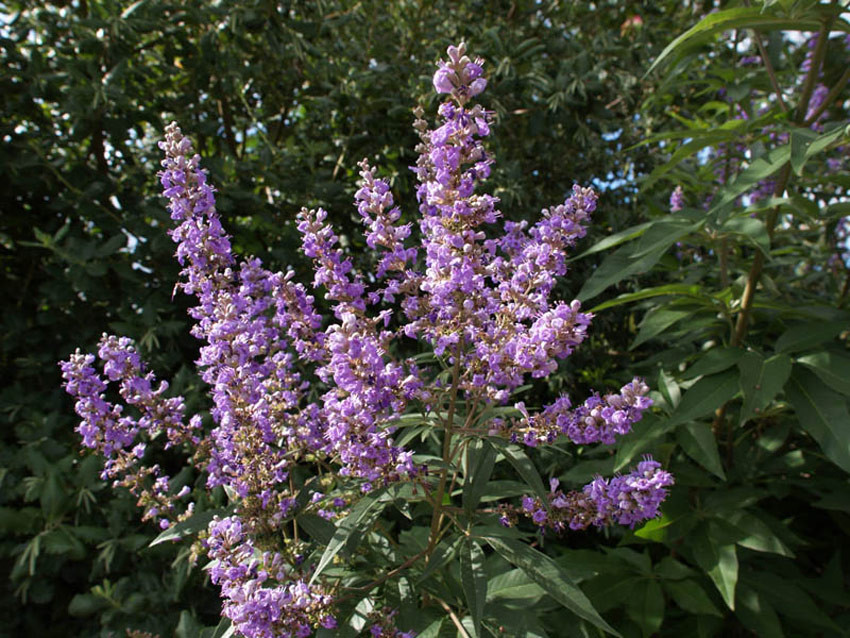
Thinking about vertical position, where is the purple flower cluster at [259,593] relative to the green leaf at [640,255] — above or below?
below

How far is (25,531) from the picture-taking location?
102 inches

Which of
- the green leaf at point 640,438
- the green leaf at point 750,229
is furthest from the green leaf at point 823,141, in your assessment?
the green leaf at point 640,438

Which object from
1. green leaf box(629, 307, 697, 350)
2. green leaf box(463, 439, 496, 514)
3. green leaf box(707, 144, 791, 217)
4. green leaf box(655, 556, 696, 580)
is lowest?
green leaf box(655, 556, 696, 580)

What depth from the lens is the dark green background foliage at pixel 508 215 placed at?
2.07m

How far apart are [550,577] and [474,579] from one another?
0.15 metres

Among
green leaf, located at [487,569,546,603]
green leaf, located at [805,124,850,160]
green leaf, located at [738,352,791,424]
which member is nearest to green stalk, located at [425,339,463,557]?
green leaf, located at [487,569,546,603]

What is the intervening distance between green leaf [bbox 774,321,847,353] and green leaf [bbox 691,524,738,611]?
2.08ft

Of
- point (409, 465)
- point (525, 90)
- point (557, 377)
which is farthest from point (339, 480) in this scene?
point (525, 90)

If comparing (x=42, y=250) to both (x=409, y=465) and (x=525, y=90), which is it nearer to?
(x=525, y=90)

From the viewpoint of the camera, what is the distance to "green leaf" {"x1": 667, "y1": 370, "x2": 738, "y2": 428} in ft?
6.23

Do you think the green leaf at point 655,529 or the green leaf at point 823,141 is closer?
the green leaf at point 823,141

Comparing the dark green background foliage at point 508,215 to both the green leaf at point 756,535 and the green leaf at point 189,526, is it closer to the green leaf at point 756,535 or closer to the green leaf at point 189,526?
the green leaf at point 756,535

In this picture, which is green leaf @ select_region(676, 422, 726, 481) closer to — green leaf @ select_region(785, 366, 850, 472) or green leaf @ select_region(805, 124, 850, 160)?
green leaf @ select_region(785, 366, 850, 472)

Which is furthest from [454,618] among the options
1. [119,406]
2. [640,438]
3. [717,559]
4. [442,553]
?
[717,559]
